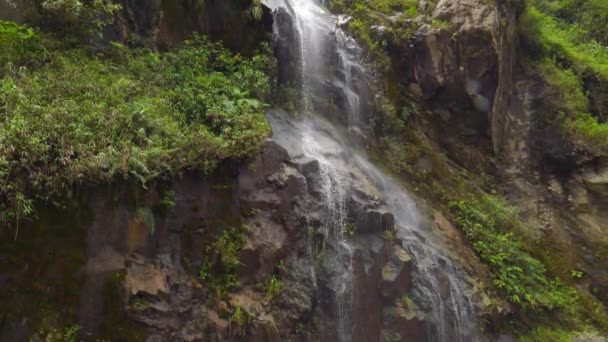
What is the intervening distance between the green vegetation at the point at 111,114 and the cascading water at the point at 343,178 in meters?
1.43

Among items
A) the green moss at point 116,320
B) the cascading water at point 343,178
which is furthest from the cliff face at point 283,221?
the cascading water at point 343,178

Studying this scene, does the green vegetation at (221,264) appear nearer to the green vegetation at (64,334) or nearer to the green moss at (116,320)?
the green moss at (116,320)

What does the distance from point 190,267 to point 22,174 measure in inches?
96.7

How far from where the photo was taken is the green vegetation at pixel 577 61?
42.5ft

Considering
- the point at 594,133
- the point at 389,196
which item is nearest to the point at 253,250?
the point at 389,196

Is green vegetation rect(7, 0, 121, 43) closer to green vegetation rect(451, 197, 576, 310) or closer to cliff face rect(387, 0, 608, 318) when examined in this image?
cliff face rect(387, 0, 608, 318)

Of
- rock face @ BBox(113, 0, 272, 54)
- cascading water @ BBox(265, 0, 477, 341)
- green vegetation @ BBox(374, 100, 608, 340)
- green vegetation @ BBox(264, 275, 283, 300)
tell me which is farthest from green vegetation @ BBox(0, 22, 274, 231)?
green vegetation @ BBox(374, 100, 608, 340)

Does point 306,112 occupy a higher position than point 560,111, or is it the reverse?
point 560,111

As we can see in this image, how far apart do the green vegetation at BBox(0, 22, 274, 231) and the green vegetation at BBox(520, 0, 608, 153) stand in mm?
9554

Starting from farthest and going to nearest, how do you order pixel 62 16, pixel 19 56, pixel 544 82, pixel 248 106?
pixel 544 82
pixel 248 106
pixel 62 16
pixel 19 56

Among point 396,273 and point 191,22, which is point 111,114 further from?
point 396,273

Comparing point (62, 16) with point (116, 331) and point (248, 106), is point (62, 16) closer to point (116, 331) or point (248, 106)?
point (248, 106)

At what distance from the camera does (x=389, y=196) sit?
9.80 meters

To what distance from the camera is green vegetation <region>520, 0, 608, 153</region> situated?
13.0 m
